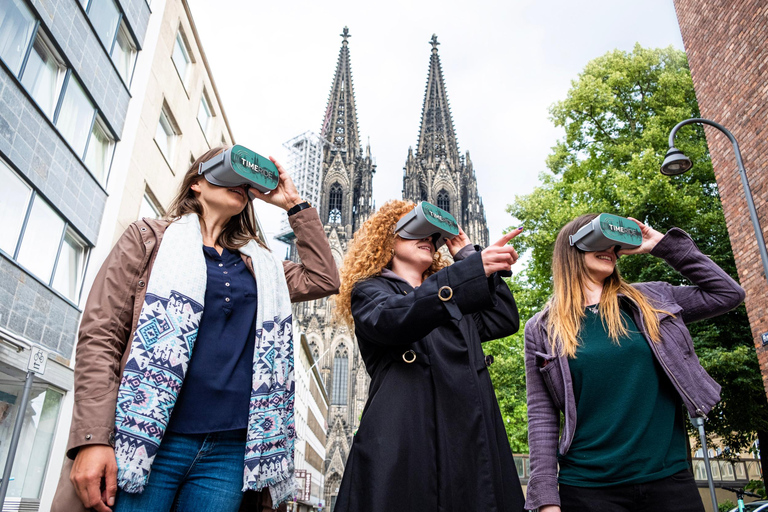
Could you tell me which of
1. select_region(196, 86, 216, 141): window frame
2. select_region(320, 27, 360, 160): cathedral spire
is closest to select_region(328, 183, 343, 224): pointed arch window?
select_region(320, 27, 360, 160): cathedral spire

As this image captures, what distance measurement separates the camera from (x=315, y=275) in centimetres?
263

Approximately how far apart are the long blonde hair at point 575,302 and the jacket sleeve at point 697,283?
24 cm

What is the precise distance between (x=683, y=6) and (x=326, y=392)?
166 feet

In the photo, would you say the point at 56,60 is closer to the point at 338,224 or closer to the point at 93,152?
the point at 93,152

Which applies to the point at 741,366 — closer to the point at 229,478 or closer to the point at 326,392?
the point at 229,478

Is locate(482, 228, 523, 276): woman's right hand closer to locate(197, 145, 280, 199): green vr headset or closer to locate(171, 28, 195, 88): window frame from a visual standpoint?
locate(197, 145, 280, 199): green vr headset

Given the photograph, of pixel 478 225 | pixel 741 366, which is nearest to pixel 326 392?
pixel 478 225

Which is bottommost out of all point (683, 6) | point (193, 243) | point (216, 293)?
point (216, 293)

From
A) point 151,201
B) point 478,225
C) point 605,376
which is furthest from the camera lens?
point 478,225

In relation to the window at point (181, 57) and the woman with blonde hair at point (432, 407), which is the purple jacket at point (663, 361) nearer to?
the woman with blonde hair at point (432, 407)

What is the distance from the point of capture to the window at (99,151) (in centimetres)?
1113

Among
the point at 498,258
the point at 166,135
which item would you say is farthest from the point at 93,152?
the point at 498,258

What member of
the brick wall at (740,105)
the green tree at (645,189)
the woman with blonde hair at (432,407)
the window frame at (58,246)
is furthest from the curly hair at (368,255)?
the green tree at (645,189)

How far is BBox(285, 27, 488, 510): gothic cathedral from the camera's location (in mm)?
57125
